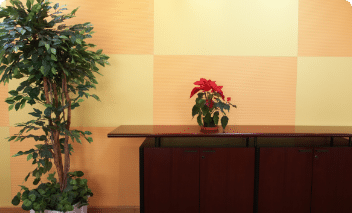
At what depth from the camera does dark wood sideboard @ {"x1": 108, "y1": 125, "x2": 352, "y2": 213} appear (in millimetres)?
2299

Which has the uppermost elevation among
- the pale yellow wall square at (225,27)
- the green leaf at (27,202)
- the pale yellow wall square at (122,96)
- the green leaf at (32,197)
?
the pale yellow wall square at (225,27)

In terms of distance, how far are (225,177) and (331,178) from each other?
1060mm

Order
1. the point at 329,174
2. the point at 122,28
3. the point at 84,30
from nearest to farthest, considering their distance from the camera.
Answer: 1. the point at 84,30
2. the point at 329,174
3. the point at 122,28

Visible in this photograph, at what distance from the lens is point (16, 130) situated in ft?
9.10

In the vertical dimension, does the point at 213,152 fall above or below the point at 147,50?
below

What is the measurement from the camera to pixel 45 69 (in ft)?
6.44

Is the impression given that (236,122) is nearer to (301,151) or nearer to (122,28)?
(301,151)

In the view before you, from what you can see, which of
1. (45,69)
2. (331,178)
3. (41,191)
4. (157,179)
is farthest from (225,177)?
(45,69)

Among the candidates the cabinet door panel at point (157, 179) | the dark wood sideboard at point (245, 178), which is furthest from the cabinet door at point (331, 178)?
the cabinet door panel at point (157, 179)

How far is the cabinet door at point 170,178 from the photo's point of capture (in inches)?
90.4

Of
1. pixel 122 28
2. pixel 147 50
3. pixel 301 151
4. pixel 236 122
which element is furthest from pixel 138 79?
pixel 301 151

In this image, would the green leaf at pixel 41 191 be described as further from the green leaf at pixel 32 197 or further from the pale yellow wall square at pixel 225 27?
the pale yellow wall square at pixel 225 27

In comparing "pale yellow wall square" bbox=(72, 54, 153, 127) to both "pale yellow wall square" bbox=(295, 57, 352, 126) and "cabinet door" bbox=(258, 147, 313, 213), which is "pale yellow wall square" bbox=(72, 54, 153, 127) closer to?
"cabinet door" bbox=(258, 147, 313, 213)

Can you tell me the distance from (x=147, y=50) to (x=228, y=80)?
1010mm
